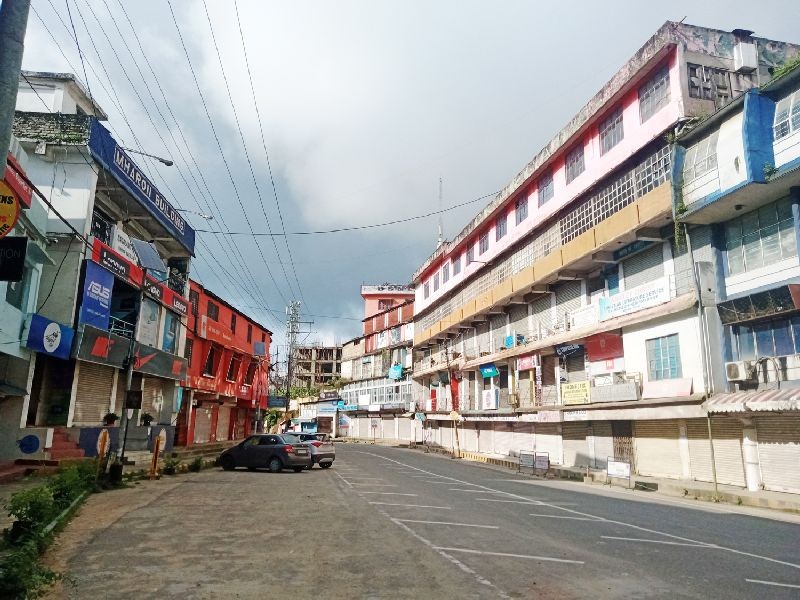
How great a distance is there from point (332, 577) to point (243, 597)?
1167mm

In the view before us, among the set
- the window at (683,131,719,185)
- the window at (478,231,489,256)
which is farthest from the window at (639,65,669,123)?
the window at (478,231,489,256)

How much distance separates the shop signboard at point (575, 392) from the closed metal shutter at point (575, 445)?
1.94 m

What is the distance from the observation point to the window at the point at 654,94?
2353 cm

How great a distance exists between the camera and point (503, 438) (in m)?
40.4

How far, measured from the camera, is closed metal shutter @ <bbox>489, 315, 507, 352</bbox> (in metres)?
40.6

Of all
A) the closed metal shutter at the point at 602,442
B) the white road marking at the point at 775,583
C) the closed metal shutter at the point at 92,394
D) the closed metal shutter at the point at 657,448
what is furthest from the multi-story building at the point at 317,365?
the white road marking at the point at 775,583

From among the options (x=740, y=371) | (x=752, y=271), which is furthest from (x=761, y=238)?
(x=740, y=371)

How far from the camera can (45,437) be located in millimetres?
18828

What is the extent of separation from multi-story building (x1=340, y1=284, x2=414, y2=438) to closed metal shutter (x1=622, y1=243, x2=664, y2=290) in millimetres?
37253

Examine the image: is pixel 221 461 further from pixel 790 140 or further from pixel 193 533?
pixel 790 140

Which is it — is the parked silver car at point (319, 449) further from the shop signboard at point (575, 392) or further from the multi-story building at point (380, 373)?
the multi-story building at point (380, 373)

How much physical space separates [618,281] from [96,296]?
22.5 m

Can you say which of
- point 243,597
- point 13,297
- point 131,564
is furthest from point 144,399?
point 243,597

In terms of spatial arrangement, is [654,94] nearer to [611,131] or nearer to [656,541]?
[611,131]
